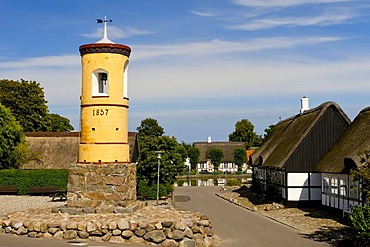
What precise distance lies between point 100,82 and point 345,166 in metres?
11.2

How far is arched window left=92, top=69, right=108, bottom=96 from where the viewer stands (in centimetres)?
1845

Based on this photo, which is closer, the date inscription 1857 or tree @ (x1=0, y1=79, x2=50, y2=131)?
the date inscription 1857

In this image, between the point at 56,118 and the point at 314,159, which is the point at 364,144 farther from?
the point at 56,118

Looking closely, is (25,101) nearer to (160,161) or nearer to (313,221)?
(160,161)

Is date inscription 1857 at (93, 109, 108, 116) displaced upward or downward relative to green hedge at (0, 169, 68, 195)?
upward

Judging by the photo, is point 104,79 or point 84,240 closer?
point 84,240

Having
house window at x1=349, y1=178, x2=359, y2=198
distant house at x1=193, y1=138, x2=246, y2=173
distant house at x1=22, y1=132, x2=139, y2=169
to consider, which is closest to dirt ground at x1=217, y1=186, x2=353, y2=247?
house window at x1=349, y1=178, x2=359, y2=198

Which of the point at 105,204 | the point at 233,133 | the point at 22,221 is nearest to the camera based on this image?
the point at 22,221

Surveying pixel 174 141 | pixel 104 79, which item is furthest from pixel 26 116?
pixel 104 79

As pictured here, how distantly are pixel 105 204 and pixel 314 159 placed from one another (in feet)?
44.6

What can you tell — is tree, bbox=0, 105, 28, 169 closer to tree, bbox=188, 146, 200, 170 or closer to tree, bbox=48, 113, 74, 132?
tree, bbox=48, 113, 74, 132

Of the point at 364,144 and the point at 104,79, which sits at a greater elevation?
the point at 104,79

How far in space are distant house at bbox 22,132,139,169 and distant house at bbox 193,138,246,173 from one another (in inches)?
1651

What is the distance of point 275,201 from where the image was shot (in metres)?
30.2
